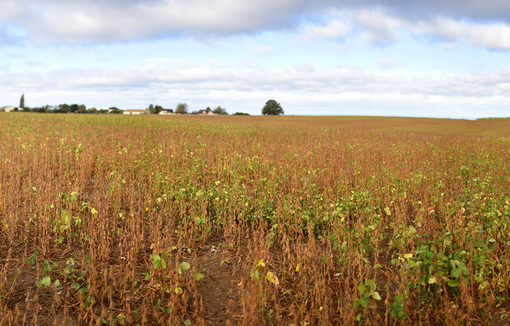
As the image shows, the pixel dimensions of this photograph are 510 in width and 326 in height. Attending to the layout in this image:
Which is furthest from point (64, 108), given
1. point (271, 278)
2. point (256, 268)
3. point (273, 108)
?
point (271, 278)

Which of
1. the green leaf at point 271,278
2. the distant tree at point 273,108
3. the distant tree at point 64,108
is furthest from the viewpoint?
the distant tree at point 273,108

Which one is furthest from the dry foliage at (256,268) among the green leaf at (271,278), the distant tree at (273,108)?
the distant tree at (273,108)

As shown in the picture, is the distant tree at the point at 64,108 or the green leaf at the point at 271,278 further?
the distant tree at the point at 64,108

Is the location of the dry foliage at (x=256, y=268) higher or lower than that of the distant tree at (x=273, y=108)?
lower

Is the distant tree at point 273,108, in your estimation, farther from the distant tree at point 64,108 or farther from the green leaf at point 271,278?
the green leaf at point 271,278

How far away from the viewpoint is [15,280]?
3.80 meters

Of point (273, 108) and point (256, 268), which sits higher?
point (273, 108)

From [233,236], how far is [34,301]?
247 cm

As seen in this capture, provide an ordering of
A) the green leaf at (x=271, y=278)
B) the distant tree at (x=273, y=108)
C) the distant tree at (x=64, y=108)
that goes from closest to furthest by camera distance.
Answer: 1. the green leaf at (x=271, y=278)
2. the distant tree at (x=64, y=108)
3. the distant tree at (x=273, y=108)

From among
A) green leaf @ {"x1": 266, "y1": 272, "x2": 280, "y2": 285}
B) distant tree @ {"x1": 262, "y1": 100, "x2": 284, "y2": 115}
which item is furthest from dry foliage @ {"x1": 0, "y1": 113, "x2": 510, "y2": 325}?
distant tree @ {"x1": 262, "y1": 100, "x2": 284, "y2": 115}

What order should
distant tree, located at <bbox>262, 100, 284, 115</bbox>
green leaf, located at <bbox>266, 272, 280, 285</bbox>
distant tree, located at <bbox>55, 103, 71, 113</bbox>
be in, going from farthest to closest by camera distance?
distant tree, located at <bbox>262, 100, 284, 115</bbox>, distant tree, located at <bbox>55, 103, 71, 113</bbox>, green leaf, located at <bbox>266, 272, 280, 285</bbox>

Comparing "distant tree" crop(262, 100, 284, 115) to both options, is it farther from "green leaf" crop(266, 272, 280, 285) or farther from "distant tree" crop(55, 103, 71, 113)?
"green leaf" crop(266, 272, 280, 285)

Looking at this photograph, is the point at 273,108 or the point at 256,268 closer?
the point at 256,268

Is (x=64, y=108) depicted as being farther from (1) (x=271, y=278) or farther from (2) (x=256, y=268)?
(1) (x=271, y=278)
